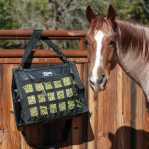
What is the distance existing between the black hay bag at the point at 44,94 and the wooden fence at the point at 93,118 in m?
0.21

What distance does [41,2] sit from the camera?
20.8 feet

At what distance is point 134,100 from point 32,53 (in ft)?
4.94

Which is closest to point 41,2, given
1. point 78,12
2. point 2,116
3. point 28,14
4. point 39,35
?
point 28,14

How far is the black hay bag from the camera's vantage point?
1.74 meters

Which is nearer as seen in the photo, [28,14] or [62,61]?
[62,61]

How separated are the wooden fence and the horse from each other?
513mm

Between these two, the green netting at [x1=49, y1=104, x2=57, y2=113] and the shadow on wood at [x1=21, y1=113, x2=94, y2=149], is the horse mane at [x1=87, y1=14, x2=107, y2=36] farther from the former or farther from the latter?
the shadow on wood at [x1=21, y1=113, x2=94, y2=149]

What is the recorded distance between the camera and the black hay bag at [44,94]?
5.72ft

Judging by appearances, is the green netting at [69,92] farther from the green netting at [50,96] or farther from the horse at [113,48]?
the horse at [113,48]

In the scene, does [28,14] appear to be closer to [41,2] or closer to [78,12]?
[41,2]

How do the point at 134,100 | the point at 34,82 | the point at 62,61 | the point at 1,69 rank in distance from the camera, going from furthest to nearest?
1. the point at 134,100
2. the point at 62,61
3. the point at 1,69
4. the point at 34,82

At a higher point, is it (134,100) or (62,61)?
(62,61)

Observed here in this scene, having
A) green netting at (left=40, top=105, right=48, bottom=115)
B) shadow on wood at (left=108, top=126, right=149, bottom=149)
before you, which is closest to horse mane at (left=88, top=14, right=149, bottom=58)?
green netting at (left=40, top=105, right=48, bottom=115)

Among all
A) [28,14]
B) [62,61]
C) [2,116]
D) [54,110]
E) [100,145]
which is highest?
[28,14]
